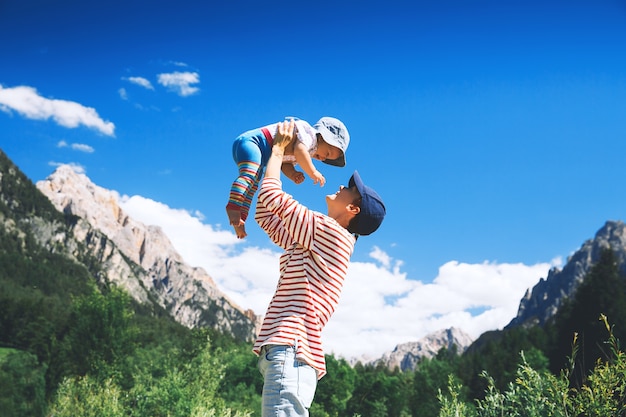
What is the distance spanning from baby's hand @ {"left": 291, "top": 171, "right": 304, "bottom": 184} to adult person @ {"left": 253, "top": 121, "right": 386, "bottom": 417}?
50 centimetres

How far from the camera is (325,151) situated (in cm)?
324

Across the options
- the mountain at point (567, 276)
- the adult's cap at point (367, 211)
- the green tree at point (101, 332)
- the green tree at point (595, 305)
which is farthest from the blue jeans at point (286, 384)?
the mountain at point (567, 276)

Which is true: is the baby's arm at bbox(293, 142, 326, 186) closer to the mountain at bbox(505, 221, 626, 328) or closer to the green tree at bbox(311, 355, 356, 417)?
the green tree at bbox(311, 355, 356, 417)

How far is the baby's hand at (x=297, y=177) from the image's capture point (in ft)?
11.2

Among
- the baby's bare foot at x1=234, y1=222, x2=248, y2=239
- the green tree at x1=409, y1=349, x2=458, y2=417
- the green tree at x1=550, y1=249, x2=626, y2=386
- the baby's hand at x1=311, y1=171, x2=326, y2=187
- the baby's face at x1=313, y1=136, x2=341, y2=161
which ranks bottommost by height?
the baby's bare foot at x1=234, y1=222, x2=248, y2=239

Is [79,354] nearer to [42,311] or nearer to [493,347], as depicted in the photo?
[493,347]

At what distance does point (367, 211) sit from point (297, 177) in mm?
698

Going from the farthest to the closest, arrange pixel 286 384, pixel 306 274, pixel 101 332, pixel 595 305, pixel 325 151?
pixel 595 305 < pixel 101 332 < pixel 325 151 < pixel 306 274 < pixel 286 384

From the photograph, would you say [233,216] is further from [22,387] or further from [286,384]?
[22,387]

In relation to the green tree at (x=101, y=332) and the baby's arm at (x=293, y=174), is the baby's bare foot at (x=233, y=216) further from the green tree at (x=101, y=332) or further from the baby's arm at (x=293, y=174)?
the green tree at (x=101, y=332)

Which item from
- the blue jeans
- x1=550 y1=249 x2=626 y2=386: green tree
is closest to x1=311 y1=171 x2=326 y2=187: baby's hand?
the blue jeans

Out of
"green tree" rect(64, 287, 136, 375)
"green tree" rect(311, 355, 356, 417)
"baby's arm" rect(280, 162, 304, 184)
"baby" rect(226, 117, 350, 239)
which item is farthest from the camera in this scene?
"green tree" rect(311, 355, 356, 417)

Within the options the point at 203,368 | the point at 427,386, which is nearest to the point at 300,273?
the point at 203,368

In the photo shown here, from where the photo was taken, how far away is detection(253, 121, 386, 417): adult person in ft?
8.00
